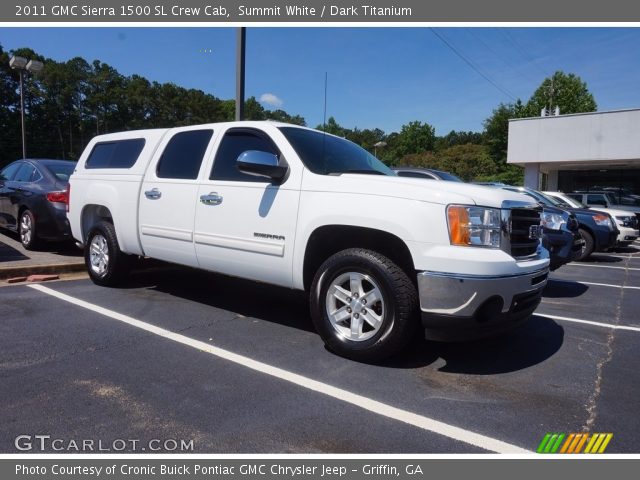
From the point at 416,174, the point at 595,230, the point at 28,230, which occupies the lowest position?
the point at 28,230

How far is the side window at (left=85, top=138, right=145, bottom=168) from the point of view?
5751 millimetres

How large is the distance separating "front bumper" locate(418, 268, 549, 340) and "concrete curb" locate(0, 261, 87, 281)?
5.56m

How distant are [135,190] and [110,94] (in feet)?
156

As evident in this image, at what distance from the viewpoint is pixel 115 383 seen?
10.7 feet

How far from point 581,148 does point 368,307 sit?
25.2 metres

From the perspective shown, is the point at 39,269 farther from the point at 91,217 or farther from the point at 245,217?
the point at 245,217

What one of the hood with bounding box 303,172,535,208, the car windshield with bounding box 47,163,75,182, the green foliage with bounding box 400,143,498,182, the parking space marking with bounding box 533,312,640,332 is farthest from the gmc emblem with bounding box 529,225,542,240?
the green foliage with bounding box 400,143,498,182

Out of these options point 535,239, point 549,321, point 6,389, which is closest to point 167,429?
point 6,389

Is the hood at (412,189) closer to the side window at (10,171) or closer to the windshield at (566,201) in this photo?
the side window at (10,171)

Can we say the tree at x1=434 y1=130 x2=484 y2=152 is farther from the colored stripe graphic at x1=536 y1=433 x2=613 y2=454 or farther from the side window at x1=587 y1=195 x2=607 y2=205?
the colored stripe graphic at x1=536 y1=433 x2=613 y2=454

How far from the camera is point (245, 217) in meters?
4.37

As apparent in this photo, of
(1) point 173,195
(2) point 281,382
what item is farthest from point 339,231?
(1) point 173,195

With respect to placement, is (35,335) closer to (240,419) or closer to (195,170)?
(195,170)
